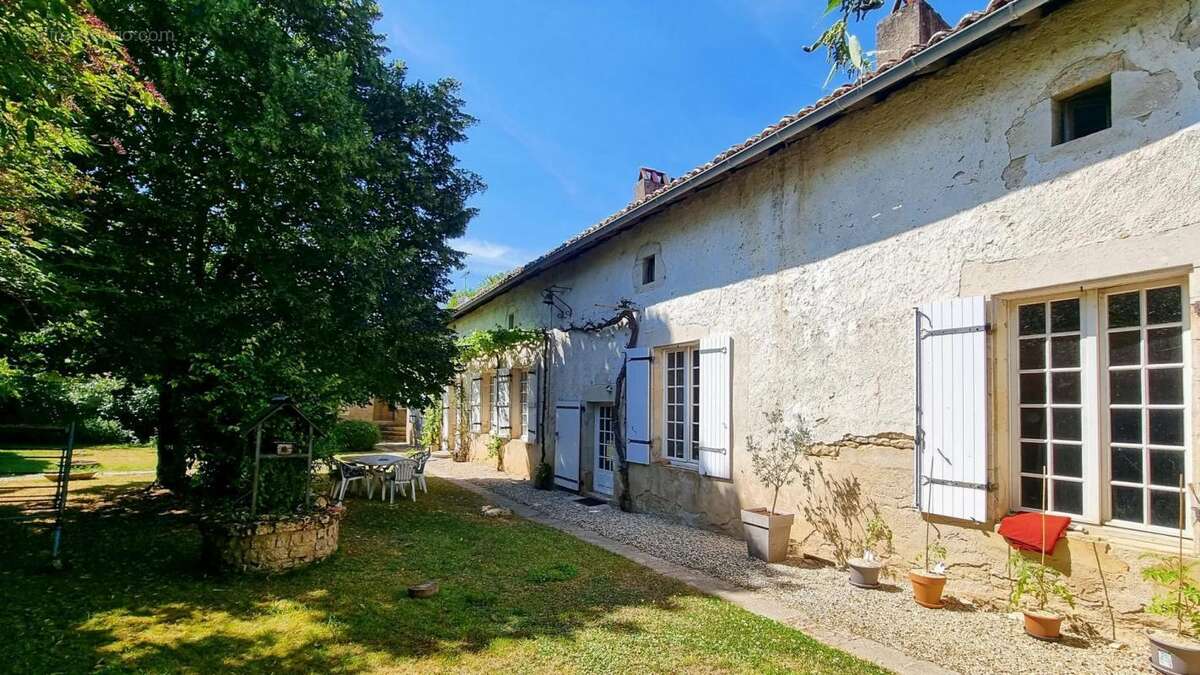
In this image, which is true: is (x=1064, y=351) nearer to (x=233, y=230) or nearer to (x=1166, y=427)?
(x=1166, y=427)

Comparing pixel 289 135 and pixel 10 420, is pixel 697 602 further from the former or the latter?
pixel 10 420

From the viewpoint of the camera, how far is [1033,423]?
4.57 metres

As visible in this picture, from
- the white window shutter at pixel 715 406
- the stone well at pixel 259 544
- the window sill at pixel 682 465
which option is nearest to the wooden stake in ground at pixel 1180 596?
the white window shutter at pixel 715 406

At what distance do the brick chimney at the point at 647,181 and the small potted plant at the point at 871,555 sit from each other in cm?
710

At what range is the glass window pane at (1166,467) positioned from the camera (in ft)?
12.6

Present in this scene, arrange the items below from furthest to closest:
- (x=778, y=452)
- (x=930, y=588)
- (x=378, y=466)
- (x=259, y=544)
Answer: (x=378, y=466) → (x=778, y=452) → (x=259, y=544) → (x=930, y=588)

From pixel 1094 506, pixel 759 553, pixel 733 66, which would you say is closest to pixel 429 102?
pixel 733 66

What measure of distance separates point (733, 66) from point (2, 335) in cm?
1031

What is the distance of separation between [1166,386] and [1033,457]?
0.97 metres

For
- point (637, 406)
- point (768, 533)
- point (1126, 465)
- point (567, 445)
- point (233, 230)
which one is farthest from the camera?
point (567, 445)

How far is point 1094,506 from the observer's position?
4.16 metres

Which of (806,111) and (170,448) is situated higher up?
(806,111)

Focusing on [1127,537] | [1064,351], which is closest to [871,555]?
[1127,537]

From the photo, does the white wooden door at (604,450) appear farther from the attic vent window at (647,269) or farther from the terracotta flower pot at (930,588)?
the terracotta flower pot at (930,588)
